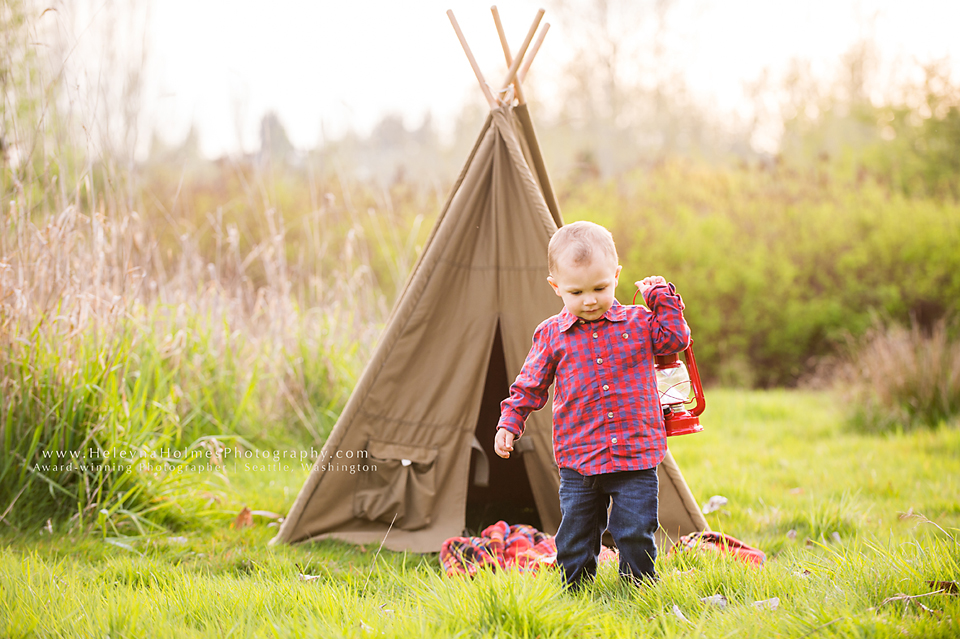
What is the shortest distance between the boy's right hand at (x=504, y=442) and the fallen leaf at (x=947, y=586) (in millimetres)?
1286

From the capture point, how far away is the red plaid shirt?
217 centimetres

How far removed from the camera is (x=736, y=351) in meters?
8.81

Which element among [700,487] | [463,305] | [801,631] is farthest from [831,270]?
[801,631]

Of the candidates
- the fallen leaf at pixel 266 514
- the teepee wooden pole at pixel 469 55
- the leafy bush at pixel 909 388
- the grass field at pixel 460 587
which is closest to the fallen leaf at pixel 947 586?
the grass field at pixel 460 587

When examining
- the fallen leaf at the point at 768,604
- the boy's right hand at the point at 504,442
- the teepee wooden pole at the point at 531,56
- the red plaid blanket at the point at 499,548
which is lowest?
the red plaid blanket at the point at 499,548

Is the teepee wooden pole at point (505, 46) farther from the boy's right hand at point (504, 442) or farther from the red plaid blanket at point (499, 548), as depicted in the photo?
the red plaid blanket at point (499, 548)

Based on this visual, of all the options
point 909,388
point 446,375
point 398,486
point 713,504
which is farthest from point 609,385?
point 909,388

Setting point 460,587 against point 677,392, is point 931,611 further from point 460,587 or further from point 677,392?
point 460,587

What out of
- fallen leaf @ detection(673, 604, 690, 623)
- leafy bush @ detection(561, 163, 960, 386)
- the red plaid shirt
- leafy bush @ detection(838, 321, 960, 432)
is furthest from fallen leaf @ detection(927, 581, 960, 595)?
leafy bush @ detection(561, 163, 960, 386)

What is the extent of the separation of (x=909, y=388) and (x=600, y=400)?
4.57 meters

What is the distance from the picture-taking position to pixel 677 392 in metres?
2.37

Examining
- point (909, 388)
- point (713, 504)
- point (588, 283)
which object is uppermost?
point (588, 283)

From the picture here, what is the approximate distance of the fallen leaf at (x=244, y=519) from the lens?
131 inches

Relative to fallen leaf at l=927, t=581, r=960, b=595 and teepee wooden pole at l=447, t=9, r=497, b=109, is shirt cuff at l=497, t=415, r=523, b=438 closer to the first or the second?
fallen leaf at l=927, t=581, r=960, b=595
